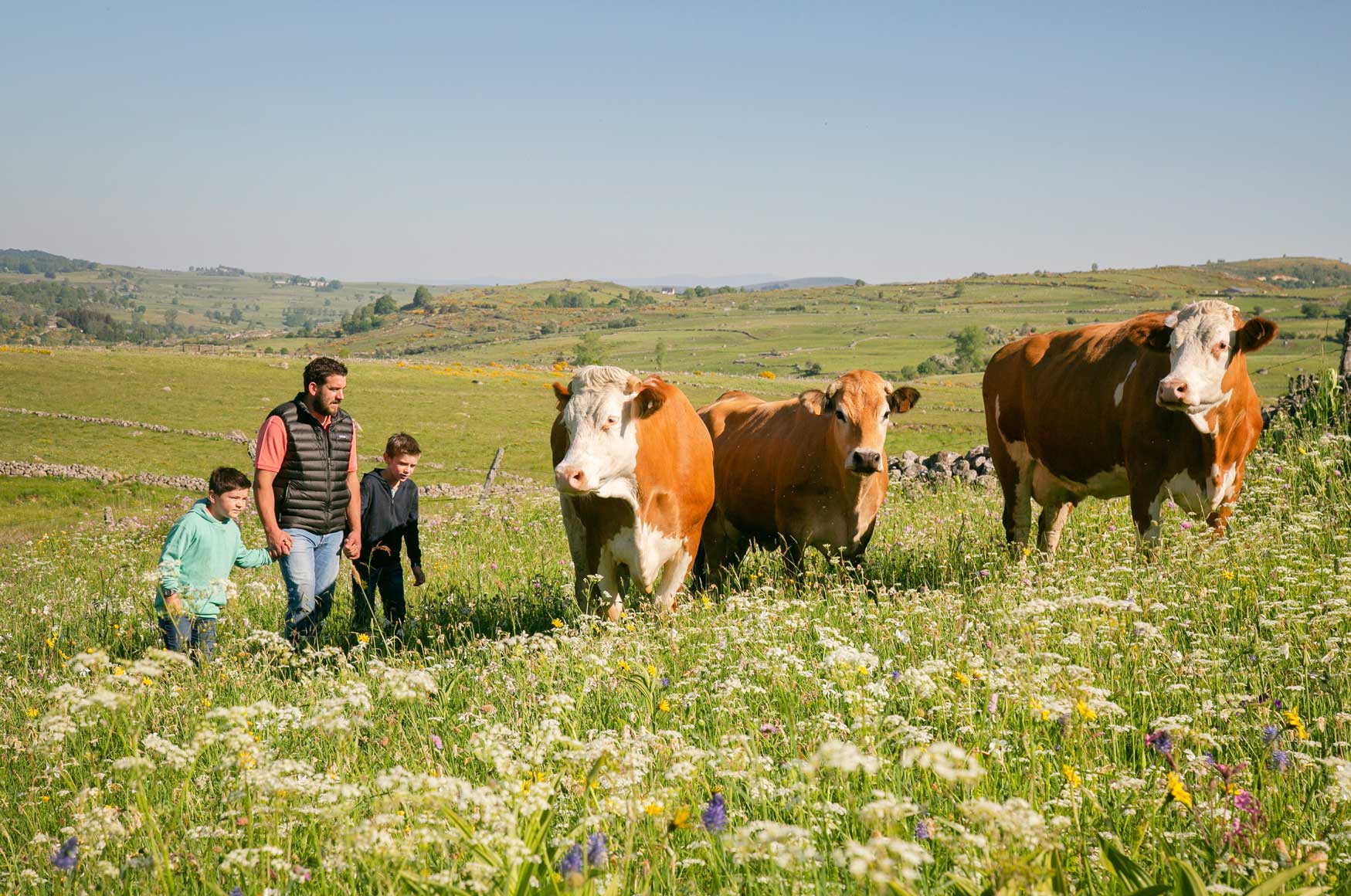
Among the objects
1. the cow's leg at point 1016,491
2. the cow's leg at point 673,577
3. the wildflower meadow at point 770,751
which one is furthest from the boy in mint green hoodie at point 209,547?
the cow's leg at point 1016,491

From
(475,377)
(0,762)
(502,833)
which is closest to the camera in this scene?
(502,833)

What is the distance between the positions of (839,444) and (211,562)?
198 inches

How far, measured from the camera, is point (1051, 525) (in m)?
9.88

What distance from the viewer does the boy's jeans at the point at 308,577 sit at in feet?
24.4

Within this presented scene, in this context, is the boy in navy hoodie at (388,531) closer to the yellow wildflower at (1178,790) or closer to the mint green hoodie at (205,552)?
the mint green hoodie at (205,552)

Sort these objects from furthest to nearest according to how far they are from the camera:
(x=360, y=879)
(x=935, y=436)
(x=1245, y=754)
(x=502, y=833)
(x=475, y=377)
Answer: (x=475, y=377), (x=935, y=436), (x=1245, y=754), (x=360, y=879), (x=502, y=833)

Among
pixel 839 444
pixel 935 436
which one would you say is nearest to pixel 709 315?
pixel 935 436

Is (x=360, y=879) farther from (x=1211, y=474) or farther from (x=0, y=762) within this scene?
(x=1211, y=474)

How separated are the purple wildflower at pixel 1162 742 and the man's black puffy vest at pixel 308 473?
20.4ft

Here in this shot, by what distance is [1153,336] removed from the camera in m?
7.54

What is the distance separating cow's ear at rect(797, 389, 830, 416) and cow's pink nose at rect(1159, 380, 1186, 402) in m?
2.60

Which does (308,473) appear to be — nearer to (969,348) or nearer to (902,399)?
(902,399)

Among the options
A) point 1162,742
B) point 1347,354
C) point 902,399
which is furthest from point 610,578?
point 1347,354

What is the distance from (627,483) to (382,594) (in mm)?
2938
